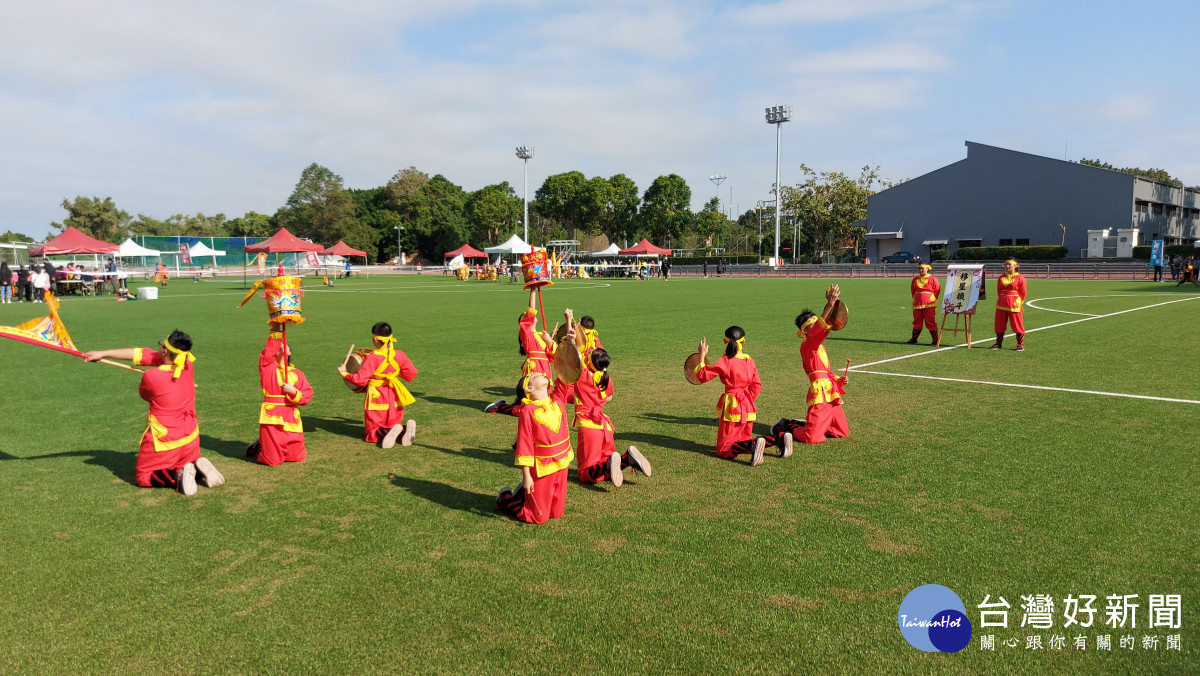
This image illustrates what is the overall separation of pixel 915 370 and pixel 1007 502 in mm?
6789

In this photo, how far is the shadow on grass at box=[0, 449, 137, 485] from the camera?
6.86 meters

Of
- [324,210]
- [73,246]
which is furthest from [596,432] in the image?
[324,210]

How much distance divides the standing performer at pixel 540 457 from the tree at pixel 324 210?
83.9m

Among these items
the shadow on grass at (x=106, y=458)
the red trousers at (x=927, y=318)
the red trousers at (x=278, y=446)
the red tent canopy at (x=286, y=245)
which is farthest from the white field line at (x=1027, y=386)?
the red tent canopy at (x=286, y=245)

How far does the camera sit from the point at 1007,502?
5.73 metres

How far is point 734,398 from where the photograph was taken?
6.98m

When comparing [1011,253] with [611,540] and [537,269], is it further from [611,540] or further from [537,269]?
[611,540]

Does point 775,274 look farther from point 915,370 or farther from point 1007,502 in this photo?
point 1007,502

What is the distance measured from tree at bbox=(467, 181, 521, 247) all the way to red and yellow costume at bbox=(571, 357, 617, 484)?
88.9 m

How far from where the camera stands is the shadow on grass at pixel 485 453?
7.24 metres

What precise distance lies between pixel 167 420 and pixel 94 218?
9373 centimetres

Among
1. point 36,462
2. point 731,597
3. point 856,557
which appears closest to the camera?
point 731,597

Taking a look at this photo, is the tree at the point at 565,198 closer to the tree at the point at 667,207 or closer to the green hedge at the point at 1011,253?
the tree at the point at 667,207

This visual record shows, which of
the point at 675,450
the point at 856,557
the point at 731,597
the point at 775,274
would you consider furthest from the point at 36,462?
the point at 775,274
